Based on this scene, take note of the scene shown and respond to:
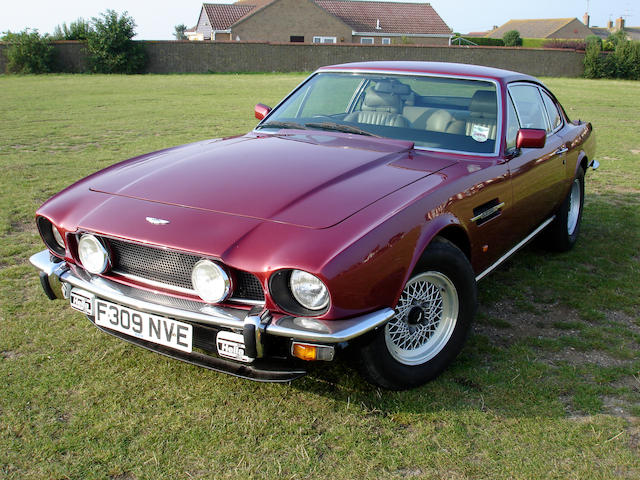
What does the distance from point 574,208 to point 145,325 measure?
393cm

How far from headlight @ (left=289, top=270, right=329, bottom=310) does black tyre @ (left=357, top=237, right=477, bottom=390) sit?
11.6 inches

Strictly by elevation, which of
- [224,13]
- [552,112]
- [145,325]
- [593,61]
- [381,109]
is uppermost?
[224,13]

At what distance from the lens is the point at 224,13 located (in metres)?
48.7

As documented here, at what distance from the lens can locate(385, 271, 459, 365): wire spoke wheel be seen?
107 inches

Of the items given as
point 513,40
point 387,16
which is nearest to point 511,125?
point 387,16

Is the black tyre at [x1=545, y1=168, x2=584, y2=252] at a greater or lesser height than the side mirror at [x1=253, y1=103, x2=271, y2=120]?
lesser

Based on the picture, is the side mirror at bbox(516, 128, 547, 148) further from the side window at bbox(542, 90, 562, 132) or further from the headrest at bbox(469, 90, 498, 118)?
the side window at bbox(542, 90, 562, 132)

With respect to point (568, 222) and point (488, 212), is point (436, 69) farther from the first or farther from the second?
point (568, 222)

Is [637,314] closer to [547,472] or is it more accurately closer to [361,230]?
[547,472]

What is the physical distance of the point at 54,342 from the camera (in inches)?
128

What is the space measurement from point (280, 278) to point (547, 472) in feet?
4.14

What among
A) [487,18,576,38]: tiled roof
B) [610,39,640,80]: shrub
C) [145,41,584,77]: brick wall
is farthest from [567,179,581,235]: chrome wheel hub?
[487,18,576,38]: tiled roof

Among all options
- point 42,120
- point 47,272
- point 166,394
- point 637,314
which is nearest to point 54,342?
point 47,272

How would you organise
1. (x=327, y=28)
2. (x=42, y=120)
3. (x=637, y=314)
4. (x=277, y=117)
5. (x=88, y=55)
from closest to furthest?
(x=637, y=314) < (x=277, y=117) < (x=42, y=120) < (x=88, y=55) < (x=327, y=28)
